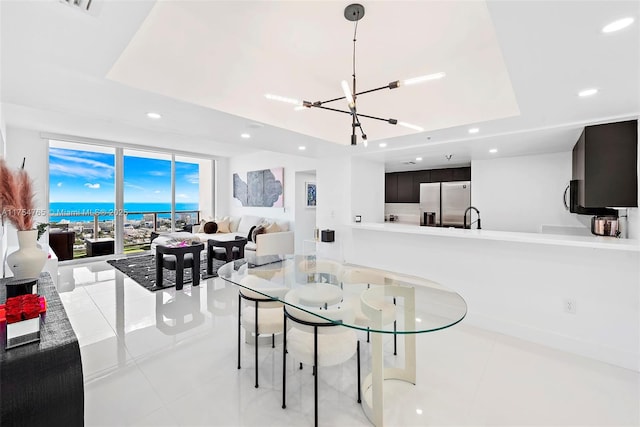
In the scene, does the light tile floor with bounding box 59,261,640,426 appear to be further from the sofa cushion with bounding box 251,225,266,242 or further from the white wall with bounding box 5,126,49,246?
the white wall with bounding box 5,126,49,246

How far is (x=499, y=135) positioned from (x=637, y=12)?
208cm

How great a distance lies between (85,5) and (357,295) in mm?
2289

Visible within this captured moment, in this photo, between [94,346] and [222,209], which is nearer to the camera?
[94,346]

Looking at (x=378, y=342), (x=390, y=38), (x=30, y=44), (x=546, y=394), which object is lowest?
(x=546, y=394)

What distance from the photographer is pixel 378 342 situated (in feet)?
5.82

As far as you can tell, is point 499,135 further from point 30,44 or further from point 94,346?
point 94,346

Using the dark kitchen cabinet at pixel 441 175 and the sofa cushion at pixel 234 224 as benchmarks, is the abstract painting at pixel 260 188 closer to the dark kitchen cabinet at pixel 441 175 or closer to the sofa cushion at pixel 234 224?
the sofa cushion at pixel 234 224

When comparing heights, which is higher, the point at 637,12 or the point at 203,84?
the point at 203,84

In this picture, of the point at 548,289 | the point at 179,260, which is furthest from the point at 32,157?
the point at 548,289

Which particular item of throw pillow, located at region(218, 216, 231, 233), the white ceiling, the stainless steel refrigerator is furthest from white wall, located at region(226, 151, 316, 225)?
the white ceiling

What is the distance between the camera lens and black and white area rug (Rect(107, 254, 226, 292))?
4.37 m

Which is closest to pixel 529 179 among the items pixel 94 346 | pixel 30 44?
pixel 30 44

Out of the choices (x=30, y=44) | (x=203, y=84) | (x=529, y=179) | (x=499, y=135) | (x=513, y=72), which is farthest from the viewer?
(x=529, y=179)

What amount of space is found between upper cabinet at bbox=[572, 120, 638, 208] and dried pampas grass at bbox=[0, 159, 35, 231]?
4.88 metres
